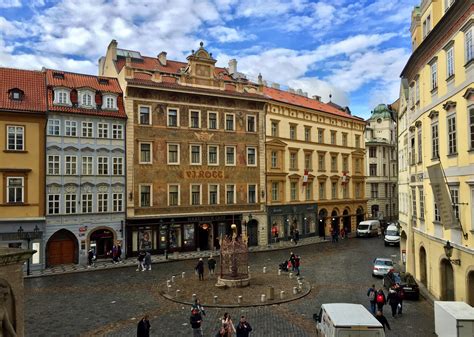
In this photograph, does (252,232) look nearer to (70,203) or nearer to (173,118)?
(173,118)

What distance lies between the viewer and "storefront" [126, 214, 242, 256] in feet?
127

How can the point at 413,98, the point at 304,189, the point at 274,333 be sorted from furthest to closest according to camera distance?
the point at 304,189
the point at 413,98
the point at 274,333

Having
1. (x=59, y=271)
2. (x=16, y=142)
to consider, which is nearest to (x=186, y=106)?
(x=16, y=142)

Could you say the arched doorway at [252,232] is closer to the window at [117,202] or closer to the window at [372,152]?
the window at [117,202]

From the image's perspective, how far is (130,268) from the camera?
3372 centimetres

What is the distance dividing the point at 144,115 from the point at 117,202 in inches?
324

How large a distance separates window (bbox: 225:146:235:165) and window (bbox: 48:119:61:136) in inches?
633

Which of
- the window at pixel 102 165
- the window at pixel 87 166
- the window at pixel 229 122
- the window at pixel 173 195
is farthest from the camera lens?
the window at pixel 229 122

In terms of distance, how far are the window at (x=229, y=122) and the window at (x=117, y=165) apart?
→ 11486 mm

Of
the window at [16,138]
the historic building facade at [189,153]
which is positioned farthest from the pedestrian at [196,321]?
the window at [16,138]

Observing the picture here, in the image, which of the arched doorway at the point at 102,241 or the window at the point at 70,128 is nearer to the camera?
the window at the point at 70,128

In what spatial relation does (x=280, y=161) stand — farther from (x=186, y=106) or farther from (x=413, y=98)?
(x=413, y=98)

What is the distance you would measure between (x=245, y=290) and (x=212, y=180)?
18.8 meters

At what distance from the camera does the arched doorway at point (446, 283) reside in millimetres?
22381
